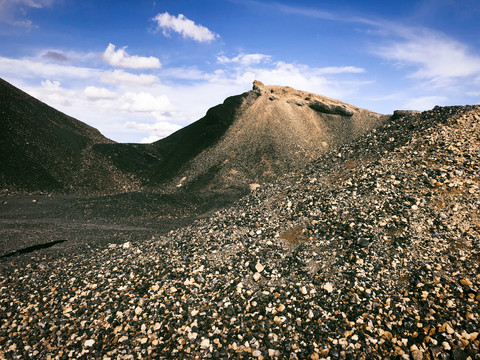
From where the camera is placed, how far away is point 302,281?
745cm

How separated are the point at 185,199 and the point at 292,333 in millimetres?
18761

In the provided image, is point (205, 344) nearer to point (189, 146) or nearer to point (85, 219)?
point (85, 219)

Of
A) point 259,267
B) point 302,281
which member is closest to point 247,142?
point 259,267

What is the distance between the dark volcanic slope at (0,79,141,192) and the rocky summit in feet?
60.8

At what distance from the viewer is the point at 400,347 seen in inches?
217

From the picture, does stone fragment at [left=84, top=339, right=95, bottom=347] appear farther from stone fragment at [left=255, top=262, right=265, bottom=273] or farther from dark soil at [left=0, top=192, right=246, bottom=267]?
dark soil at [left=0, top=192, right=246, bottom=267]

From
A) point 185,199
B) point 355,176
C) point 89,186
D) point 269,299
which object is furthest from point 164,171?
point 269,299

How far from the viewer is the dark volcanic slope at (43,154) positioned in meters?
25.6

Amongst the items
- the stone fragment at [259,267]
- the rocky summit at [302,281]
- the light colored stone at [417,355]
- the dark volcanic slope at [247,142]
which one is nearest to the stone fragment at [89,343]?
the rocky summit at [302,281]

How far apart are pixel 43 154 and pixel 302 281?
104ft

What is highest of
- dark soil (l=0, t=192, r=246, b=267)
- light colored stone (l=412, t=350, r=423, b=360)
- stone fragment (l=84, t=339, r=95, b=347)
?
light colored stone (l=412, t=350, r=423, b=360)

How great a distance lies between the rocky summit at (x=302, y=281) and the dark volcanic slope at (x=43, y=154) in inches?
729

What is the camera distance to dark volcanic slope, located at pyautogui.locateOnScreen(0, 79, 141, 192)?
84.0 feet

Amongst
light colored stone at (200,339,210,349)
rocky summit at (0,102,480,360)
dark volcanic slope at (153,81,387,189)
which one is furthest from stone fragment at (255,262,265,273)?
dark volcanic slope at (153,81,387,189)
